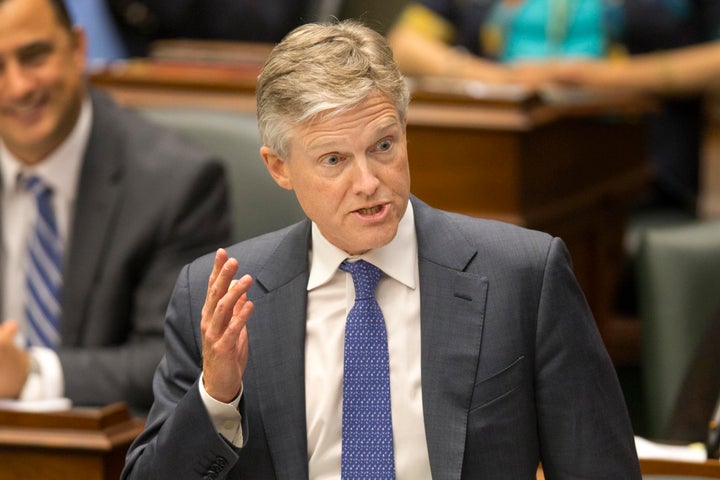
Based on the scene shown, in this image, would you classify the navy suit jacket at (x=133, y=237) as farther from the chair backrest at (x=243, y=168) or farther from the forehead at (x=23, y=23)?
the forehead at (x=23, y=23)

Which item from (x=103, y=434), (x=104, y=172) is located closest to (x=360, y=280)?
(x=103, y=434)

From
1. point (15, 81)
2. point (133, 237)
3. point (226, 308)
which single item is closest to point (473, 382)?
point (226, 308)

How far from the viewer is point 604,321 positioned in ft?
15.3

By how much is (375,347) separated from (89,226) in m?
1.48

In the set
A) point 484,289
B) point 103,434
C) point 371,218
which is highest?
point 371,218

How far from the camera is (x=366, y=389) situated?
2.12 m

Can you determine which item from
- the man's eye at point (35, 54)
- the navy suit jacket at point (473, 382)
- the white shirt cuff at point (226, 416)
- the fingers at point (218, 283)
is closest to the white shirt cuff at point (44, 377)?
the man's eye at point (35, 54)

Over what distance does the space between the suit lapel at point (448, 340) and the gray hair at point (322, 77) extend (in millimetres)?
231

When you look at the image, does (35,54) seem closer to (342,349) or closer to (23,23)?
(23,23)

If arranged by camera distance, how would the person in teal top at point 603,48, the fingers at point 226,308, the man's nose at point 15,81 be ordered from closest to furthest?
the fingers at point 226,308
the man's nose at point 15,81
the person in teal top at point 603,48

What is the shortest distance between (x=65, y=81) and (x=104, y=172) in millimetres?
241

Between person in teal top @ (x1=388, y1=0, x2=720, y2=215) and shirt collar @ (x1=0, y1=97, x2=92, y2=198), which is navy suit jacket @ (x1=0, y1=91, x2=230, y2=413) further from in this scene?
person in teal top @ (x1=388, y1=0, x2=720, y2=215)

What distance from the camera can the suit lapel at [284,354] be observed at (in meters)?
2.11

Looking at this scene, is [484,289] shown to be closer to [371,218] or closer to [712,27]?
[371,218]
